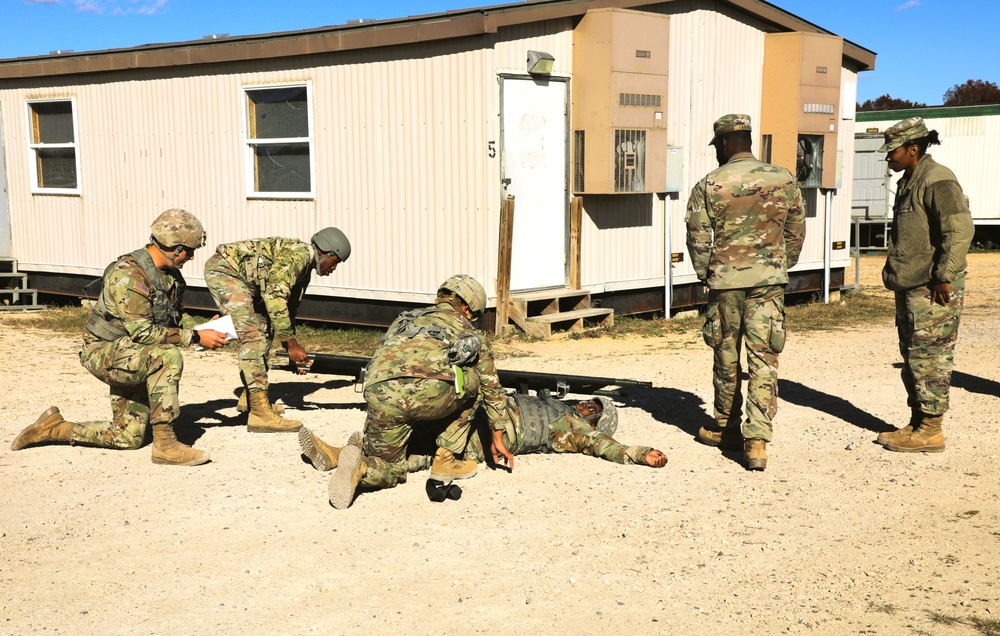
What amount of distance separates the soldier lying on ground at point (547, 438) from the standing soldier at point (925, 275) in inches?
67.0

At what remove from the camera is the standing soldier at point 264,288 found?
712 centimetres

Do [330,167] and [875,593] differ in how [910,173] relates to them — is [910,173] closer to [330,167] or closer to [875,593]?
[875,593]

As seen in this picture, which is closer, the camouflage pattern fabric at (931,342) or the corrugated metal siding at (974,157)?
the camouflage pattern fabric at (931,342)

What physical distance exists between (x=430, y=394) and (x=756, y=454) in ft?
6.53

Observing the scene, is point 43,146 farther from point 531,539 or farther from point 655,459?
point 531,539

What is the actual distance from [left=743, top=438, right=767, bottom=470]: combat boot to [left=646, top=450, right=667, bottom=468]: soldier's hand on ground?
0.49 m

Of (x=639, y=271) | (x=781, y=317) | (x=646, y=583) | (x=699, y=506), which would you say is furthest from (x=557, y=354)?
→ (x=646, y=583)

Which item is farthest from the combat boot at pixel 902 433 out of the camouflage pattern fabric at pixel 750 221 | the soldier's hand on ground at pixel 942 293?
the camouflage pattern fabric at pixel 750 221

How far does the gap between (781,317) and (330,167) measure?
6.60 metres

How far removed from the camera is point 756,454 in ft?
20.0

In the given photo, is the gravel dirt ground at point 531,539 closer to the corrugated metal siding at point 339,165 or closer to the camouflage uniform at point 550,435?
the camouflage uniform at point 550,435

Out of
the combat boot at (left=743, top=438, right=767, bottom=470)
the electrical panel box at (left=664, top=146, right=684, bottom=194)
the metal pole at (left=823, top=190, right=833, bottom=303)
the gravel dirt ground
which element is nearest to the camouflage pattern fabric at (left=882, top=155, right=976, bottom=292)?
the gravel dirt ground

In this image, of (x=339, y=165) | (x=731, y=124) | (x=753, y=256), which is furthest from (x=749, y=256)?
(x=339, y=165)

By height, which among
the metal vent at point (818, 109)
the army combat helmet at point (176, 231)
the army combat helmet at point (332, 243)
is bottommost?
the army combat helmet at point (332, 243)
